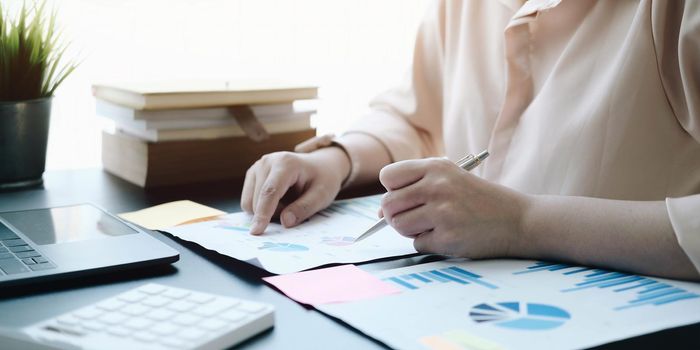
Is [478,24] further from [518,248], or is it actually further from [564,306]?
[564,306]

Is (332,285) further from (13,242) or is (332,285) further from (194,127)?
(194,127)

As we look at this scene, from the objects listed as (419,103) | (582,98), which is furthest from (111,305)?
(419,103)

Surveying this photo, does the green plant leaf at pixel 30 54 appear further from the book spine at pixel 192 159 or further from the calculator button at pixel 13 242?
the calculator button at pixel 13 242

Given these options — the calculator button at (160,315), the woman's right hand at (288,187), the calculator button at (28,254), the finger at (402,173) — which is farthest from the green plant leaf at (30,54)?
the calculator button at (160,315)

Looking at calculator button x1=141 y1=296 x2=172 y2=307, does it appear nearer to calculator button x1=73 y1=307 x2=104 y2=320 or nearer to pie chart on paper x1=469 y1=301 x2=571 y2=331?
calculator button x1=73 y1=307 x2=104 y2=320

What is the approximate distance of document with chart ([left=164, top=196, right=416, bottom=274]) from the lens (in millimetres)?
826

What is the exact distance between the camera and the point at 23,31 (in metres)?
1.22

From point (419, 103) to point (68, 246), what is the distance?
76 cm

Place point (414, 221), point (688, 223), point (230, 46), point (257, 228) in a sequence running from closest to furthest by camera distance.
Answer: point (688, 223) < point (414, 221) < point (257, 228) < point (230, 46)

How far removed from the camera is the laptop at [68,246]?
0.74 m

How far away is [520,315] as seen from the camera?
2.11 feet

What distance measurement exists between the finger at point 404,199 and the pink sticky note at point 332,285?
0.10 metres

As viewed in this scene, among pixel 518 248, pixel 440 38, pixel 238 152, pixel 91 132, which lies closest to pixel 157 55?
pixel 91 132

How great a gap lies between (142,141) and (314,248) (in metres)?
0.56
